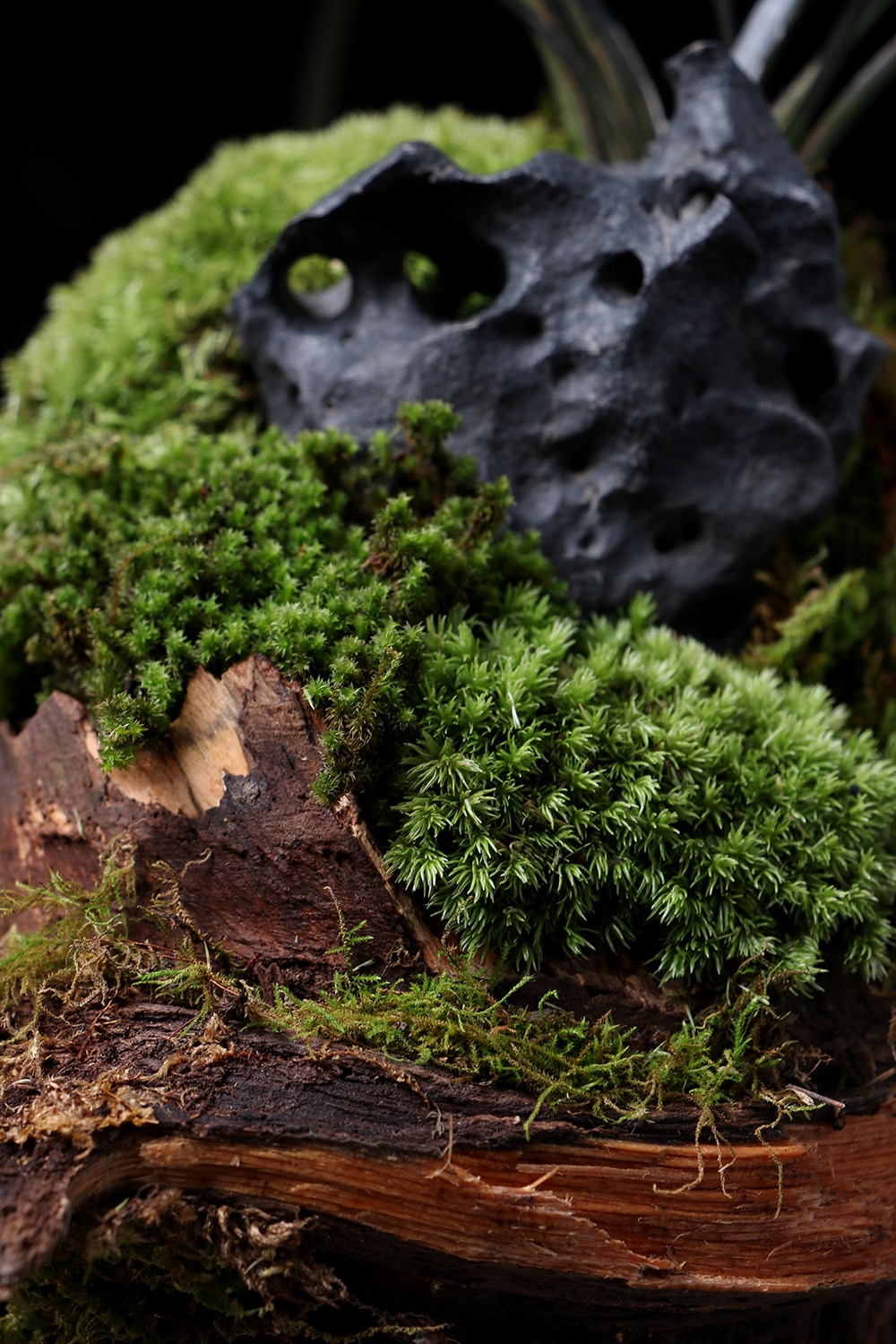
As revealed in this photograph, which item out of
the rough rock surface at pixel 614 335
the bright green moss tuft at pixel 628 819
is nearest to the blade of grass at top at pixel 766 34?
the rough rock surface at pixel 614 335

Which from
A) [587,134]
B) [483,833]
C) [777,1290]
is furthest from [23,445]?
[777,1290]

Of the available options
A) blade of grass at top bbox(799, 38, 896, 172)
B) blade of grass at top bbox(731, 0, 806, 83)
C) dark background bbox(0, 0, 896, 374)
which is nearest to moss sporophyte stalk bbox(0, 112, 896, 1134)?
blade of grass at top bbox(799, 38, 896, 172)

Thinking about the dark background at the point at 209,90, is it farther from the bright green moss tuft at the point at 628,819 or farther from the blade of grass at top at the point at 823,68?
the bright green moss tuft at the point at 628,819

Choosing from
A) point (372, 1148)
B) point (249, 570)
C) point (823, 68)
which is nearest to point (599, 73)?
point (823, 68)

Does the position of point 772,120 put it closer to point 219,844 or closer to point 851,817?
point 851,817

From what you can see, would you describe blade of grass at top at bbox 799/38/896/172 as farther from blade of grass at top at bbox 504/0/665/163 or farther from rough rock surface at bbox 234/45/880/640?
rough rock surface at bbox 234/45/880/640
